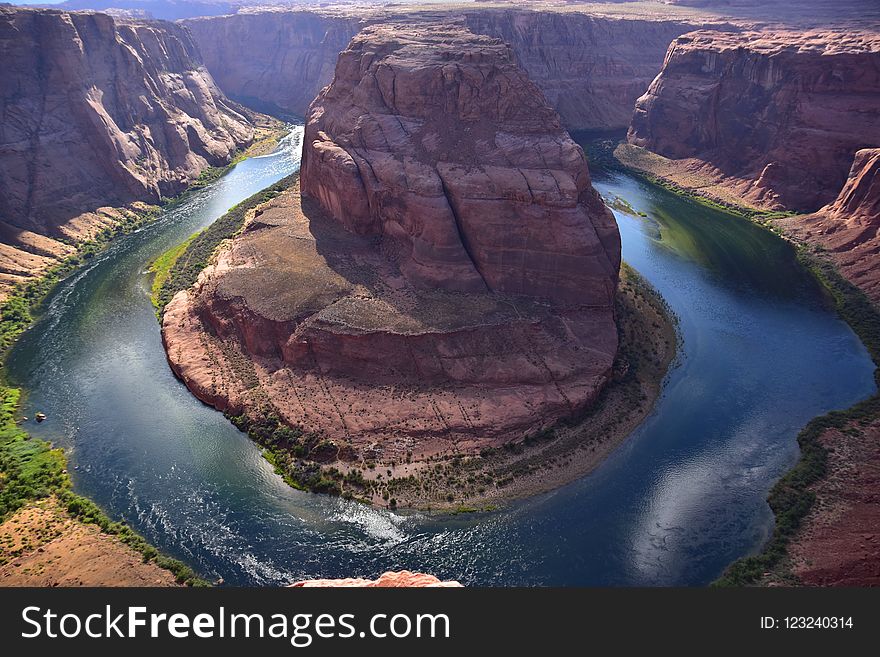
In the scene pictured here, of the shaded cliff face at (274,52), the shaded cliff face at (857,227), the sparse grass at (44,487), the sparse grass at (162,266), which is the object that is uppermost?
the shaded cliff face at (274,52)

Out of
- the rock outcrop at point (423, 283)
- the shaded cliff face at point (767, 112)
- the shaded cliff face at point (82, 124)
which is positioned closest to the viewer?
the rock outcrop at point (423, 283)

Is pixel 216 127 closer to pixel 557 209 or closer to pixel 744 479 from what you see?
pixel 557 209

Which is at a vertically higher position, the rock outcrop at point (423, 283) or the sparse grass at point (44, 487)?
the rock outcrop at point (423, 283)

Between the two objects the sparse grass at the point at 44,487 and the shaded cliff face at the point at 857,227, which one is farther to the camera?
the shaded cliff face at the point at 857,227

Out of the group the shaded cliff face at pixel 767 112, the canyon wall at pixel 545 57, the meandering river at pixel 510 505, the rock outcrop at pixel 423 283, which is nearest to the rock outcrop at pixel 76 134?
the meandering river at pixel 510 505

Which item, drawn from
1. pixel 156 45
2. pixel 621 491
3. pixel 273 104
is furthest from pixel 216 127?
pixel 621 491

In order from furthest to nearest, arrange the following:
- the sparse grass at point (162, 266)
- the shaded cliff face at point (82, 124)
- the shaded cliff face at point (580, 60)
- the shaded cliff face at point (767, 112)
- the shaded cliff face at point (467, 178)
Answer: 1. the shaded cliff face at point (580, 60)
2. the shaded cliff face at point (767, 112)
3. the shaded cliff face at point (82, 124)
4. the sparse grass at point (162, 266)
5. the shaded cliff face at point (467, 178)

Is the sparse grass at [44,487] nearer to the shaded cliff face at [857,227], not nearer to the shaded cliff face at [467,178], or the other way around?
the shaded cliff face at [467,178]
